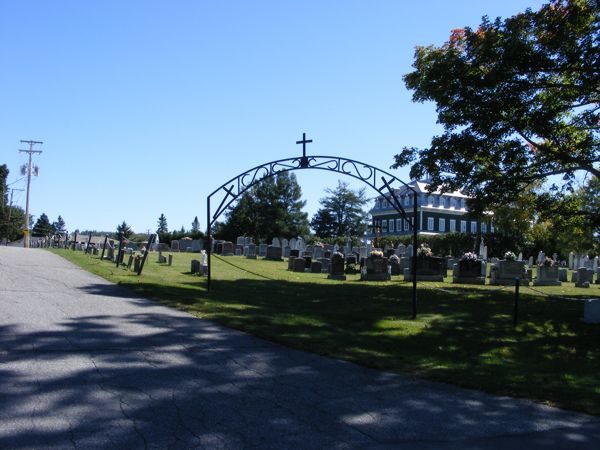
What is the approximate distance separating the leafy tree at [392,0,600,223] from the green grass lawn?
391cm

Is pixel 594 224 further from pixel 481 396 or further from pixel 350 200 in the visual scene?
pixel 350 200

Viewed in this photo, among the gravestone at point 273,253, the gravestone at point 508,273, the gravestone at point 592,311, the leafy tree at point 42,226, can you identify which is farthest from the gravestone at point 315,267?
the leafy tree at point 42,226

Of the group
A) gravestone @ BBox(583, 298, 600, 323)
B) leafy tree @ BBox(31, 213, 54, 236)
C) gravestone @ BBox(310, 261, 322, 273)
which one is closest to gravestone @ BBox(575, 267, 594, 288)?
gravestone @ BBox(310, 261, 322, 273)

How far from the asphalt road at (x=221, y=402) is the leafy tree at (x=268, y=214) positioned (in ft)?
206

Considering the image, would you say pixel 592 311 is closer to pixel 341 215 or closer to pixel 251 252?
pixel 251 252

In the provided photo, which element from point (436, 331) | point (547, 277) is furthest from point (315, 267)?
point (436, 331)

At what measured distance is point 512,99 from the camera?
1502 cm

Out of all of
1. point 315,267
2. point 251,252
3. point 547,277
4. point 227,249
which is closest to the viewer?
point 547,277

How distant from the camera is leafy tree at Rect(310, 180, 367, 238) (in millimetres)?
86688

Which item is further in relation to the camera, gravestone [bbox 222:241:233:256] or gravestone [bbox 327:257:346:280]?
gravestone [bbox 222:241:233:256]

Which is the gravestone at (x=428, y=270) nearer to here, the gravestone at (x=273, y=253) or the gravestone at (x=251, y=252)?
the gravestone at (x=273, y=253)

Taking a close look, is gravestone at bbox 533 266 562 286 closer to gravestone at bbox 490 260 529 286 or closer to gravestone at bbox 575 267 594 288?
gravestone at bbox 575 267 594 288

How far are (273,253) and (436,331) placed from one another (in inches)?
924

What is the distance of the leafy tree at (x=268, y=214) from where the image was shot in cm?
7056
